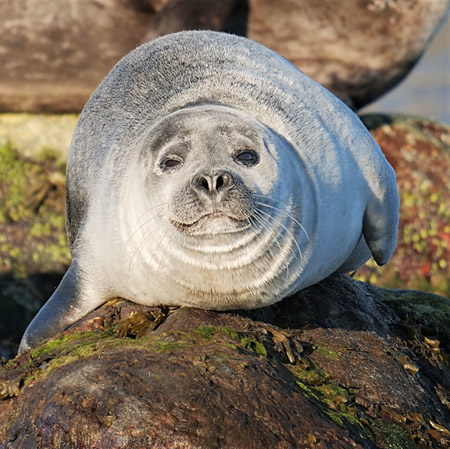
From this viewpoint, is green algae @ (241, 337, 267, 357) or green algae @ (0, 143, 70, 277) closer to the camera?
green algae @ (241, 337, 267, 357)

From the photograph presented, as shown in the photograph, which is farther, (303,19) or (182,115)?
(303,19)

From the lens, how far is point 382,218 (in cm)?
598

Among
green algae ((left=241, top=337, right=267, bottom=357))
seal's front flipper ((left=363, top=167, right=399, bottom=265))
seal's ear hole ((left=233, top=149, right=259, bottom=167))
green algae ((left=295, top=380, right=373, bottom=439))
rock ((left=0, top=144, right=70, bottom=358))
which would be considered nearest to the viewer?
green algae ((left=295, top=380, right=373, bottom=439))

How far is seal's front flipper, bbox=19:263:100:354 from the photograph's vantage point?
18.9 feet

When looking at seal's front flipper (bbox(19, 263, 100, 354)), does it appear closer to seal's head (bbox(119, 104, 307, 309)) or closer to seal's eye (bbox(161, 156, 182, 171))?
seal's head (bbox(119, 104, 307, 309))

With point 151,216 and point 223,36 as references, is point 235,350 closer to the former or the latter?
point 151,216

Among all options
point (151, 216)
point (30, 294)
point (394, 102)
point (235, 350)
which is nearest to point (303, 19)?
point (30, 294)

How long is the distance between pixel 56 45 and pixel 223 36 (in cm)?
510

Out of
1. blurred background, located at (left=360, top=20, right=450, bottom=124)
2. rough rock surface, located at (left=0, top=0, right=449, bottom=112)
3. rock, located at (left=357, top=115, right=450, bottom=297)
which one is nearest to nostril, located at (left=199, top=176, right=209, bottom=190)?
rock, located at (left=357, top=115, right=450, bottom=297)

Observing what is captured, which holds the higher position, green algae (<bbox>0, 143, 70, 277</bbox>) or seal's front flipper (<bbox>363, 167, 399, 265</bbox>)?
seal's front flipper (<bbox>363, 167, 399, 265</bbox>)

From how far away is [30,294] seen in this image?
9.76 m

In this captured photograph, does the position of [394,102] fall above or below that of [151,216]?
below

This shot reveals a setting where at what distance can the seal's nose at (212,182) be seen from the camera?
4.61 meters

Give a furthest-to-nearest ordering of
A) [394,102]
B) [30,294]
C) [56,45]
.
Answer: [394,102], [56,45], [30,294]
